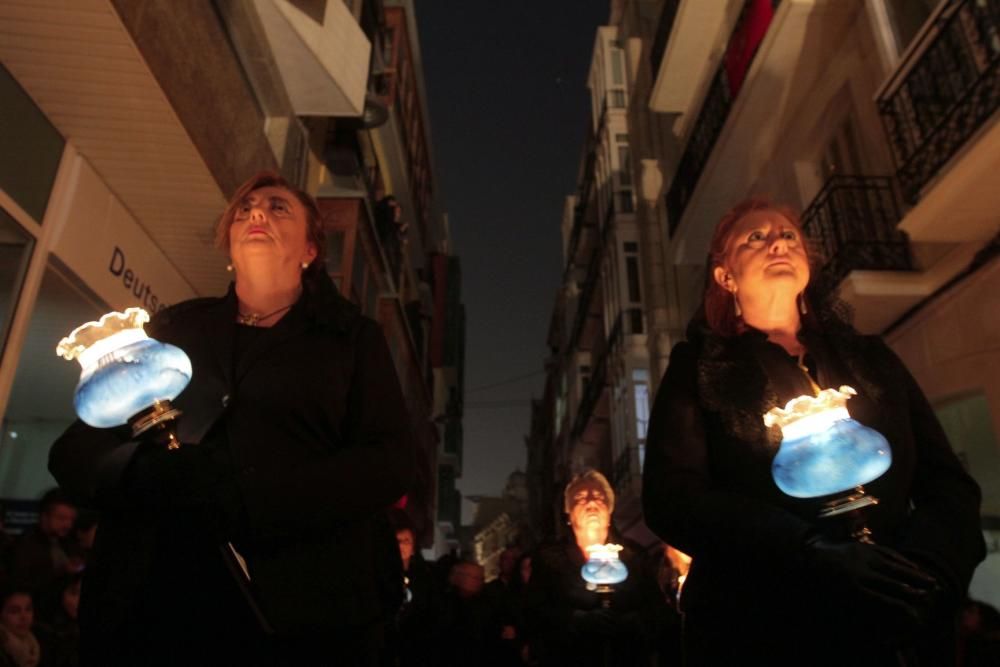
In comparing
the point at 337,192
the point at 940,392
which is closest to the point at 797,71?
the point at 940,392

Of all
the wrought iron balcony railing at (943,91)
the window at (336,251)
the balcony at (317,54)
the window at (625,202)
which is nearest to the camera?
the wrought iron balcony railing at (943,91)

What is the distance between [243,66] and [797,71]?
7.60 meters

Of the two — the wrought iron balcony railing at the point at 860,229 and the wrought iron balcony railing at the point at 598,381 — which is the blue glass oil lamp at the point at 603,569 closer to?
the wrought iron balcony railing at the point at 860,229

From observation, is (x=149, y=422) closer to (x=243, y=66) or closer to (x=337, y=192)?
(x=243, y=66)

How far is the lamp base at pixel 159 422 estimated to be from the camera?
1.57m

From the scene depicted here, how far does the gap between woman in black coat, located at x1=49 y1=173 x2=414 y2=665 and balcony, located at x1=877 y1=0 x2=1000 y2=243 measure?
633cm

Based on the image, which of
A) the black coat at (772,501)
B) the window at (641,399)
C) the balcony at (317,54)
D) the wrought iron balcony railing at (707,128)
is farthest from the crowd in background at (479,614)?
the window at (641,399)

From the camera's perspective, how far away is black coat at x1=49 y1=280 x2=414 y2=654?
5.38 feet

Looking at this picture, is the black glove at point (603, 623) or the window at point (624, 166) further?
the window at point (624, 166)

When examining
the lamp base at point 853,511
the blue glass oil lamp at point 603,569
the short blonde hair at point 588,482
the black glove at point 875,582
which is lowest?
the black glove at point 875,582

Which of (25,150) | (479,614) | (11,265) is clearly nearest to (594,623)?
(479,614)

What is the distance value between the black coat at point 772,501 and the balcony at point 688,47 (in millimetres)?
13044

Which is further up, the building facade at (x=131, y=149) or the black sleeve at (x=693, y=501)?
the building facade at (x=131, y=149)

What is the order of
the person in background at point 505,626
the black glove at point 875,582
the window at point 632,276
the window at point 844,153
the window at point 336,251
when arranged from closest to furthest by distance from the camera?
the black glove at point 875,582
the person in background at point 505,626
the window at point 844,153
the window at point 336,251
the window at point 632,276
